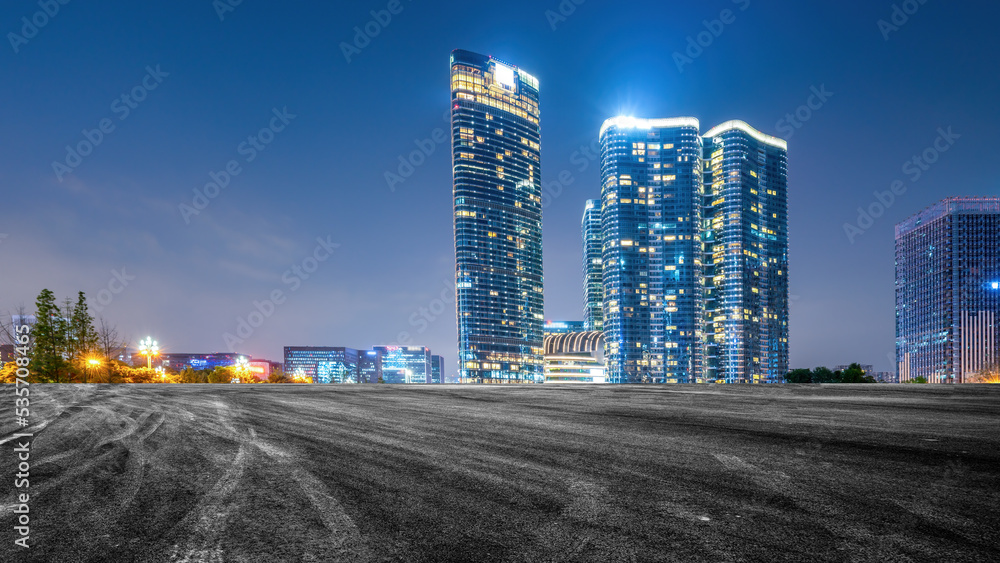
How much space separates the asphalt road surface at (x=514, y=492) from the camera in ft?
14.0

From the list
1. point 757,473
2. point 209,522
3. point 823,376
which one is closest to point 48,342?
point 209,522

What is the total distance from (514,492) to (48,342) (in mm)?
77636

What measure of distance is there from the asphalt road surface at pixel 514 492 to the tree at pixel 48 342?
211ft

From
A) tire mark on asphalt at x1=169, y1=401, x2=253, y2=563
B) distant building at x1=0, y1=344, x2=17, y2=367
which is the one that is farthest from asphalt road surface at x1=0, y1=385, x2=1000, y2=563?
distant building at x1=0, y1=344, x2=17, y2=367

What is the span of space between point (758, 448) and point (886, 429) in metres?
4.19

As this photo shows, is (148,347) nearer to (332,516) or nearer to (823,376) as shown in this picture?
(332,516)

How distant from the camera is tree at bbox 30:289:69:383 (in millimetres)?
57375

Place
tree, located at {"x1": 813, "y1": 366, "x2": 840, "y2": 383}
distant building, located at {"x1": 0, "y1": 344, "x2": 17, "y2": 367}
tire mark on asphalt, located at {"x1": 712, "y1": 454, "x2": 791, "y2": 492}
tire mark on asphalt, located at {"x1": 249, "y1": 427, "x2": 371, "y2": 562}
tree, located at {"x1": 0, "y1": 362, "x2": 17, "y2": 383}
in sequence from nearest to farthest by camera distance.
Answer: tire mark on asphalt, located at {"x1": 249, "y1": 427, "x2": 371, "y2": 562}, tire mark on asphalt, located at {"x1": 712, "y1": 454, "x2": 791, "y2": 492}, tree, located at {"x1": 0, "y1": 362, "x2": 17, "y2": 383}, distant building, located at {"x1": 0, "y1": 344, "x2": 17, "y2": 367}, tree, located at {"x1": 813, "y1": 366, "x2": 840, "y2": 383}

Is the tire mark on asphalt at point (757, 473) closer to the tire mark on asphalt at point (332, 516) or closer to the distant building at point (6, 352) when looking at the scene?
the tire mark on asphalt at point (332, 516)

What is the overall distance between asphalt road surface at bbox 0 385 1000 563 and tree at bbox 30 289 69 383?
211ft

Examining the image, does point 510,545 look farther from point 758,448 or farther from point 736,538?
point 758,448

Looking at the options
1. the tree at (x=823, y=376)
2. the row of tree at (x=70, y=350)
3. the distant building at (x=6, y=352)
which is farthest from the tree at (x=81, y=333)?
the tree at (x=823, y=376)

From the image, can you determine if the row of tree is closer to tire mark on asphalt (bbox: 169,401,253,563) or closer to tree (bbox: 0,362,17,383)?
tree (bbox: 0,362,17,383)

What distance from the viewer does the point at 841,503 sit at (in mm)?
5297
